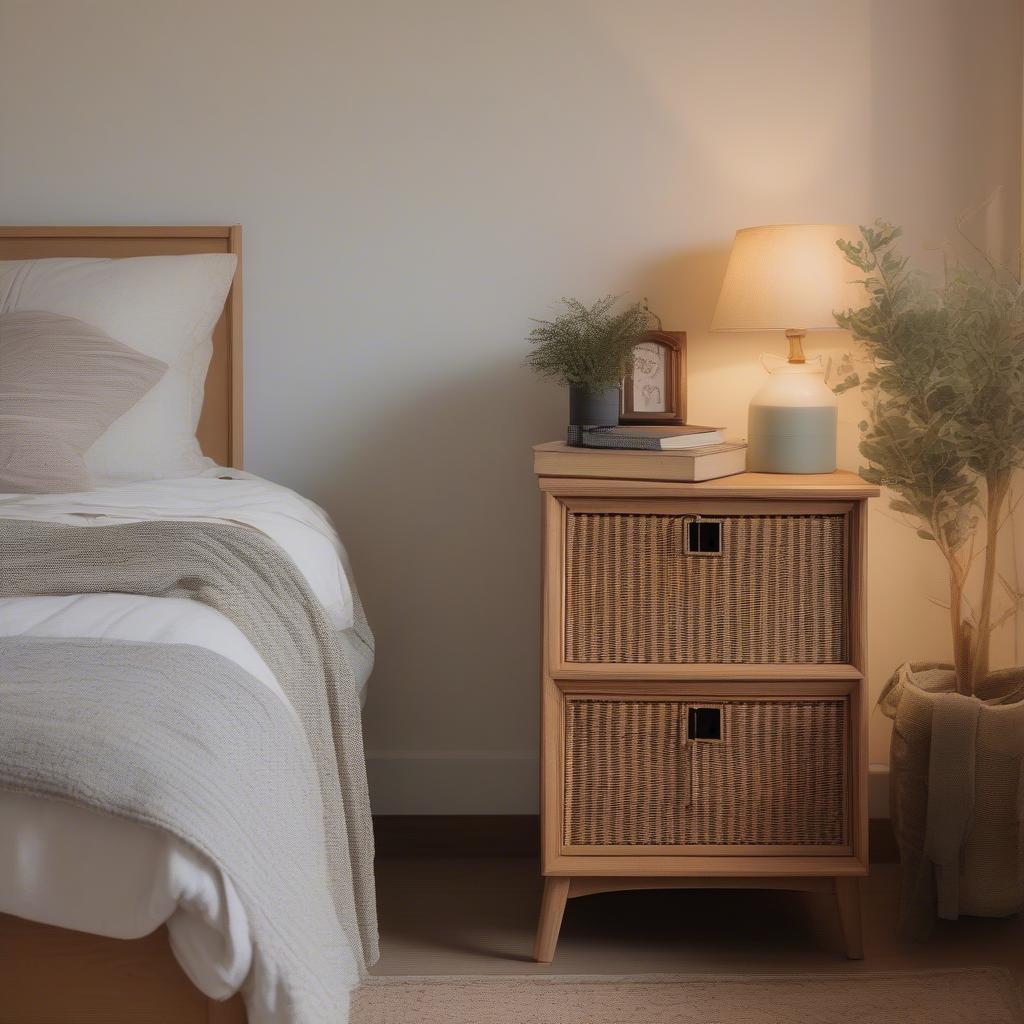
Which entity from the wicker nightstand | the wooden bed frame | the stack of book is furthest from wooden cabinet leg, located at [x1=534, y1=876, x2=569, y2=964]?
the wooden bed frame

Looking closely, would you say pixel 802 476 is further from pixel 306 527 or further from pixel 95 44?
pixel 95 44

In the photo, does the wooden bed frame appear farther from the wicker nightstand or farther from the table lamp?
the table lamp

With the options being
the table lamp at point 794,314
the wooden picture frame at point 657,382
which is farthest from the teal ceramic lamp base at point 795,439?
the wooden picture frame at point 657,382

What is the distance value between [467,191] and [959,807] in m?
1.46

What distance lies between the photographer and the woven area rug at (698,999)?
5.33 feet

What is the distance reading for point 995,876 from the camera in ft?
6.05

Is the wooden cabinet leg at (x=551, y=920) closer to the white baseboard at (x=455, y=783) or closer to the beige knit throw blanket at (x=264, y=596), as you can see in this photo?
the beige knit throw blanket at (x=264, y=596)

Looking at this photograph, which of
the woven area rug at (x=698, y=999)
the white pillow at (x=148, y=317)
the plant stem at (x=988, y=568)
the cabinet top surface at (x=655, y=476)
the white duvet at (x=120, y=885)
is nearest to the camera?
the white duvet at (x=120, y=885)

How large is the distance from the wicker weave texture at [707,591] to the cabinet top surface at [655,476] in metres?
0.05

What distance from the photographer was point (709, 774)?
5.88ft

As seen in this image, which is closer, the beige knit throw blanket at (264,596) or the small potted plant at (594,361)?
the beige knit throw blanket at (264,596)

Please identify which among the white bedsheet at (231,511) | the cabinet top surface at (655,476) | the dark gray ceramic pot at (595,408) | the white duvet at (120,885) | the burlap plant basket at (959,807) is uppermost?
the dark gray ceramic pot at (595,408)

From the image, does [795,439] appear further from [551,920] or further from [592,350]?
[551,920]

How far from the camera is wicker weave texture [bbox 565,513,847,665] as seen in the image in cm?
177
